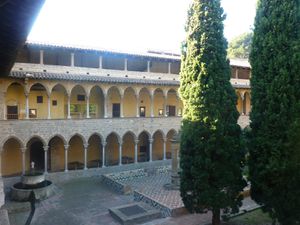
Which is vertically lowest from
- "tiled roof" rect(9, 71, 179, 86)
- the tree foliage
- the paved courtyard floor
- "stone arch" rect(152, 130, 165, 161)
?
the paved courtyard floor

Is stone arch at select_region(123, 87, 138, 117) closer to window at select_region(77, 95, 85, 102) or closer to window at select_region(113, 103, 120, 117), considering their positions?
window at select_region(113, 103, 120, 117)

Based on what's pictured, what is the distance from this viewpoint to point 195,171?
1122 centimetres

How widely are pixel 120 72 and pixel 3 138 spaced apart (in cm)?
984

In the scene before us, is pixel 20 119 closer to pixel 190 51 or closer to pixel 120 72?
pixel 120 72

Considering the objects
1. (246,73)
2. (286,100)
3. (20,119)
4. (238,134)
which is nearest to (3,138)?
(20,119)

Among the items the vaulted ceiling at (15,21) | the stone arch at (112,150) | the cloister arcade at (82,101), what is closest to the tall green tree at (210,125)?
the vaulted ceiling at (15,21)

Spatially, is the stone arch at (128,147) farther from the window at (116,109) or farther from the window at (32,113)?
the window at (32,113)

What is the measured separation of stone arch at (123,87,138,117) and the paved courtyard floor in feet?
23.6

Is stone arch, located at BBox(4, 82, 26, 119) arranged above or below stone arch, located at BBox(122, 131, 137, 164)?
above

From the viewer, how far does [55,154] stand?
2352cm

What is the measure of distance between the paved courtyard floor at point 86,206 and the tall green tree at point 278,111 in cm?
368

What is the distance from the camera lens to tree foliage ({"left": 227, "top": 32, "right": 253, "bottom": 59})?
5322 centimetres

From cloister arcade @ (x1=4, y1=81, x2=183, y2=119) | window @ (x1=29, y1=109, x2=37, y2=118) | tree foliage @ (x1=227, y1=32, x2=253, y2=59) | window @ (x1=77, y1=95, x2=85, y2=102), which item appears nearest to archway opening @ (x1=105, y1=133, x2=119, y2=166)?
cloister arcade @ (x1=4, y1=81, x2=183, y2=119)

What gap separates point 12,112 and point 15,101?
80cm
